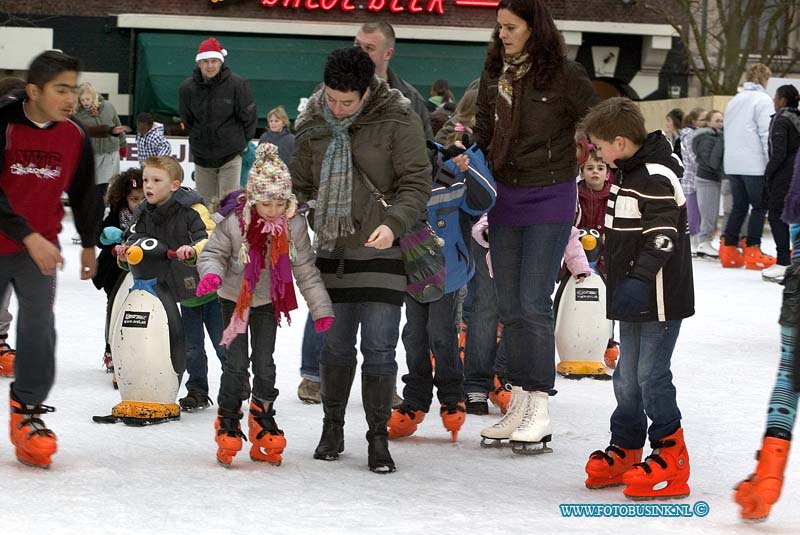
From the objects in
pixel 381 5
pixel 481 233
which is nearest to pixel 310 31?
pixel 381 5

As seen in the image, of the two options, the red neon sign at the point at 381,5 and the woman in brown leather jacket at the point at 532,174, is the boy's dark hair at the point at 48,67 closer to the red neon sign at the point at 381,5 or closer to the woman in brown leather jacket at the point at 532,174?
the woman in brown leather jacket at the point at 532,174

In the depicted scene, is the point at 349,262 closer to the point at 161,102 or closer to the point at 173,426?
the point at 173,426

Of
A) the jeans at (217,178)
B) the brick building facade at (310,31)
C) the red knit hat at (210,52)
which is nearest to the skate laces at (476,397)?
the jeans at (217,178)

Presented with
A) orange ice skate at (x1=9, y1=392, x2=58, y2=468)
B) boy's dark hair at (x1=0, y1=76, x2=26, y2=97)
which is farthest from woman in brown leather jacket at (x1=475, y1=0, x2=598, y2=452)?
boy's dark hair at (x1=0, y1=76, x2=26, y2=97)

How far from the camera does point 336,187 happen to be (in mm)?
5133

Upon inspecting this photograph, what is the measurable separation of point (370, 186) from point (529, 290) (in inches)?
34.9

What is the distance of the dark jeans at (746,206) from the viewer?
14.0m

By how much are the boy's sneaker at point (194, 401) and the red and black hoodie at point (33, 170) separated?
1.44 meters

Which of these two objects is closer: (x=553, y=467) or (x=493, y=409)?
(x=553, y=467)

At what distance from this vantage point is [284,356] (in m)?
8.21

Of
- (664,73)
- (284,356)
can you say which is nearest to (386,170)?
(284,356)

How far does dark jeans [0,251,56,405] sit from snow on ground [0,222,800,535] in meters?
0.32

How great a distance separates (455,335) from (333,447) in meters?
0.98

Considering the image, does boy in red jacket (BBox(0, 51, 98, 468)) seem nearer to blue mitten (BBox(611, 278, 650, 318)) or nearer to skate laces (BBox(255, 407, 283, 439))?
skate laces (BBox(255, 407, 283, 439))
